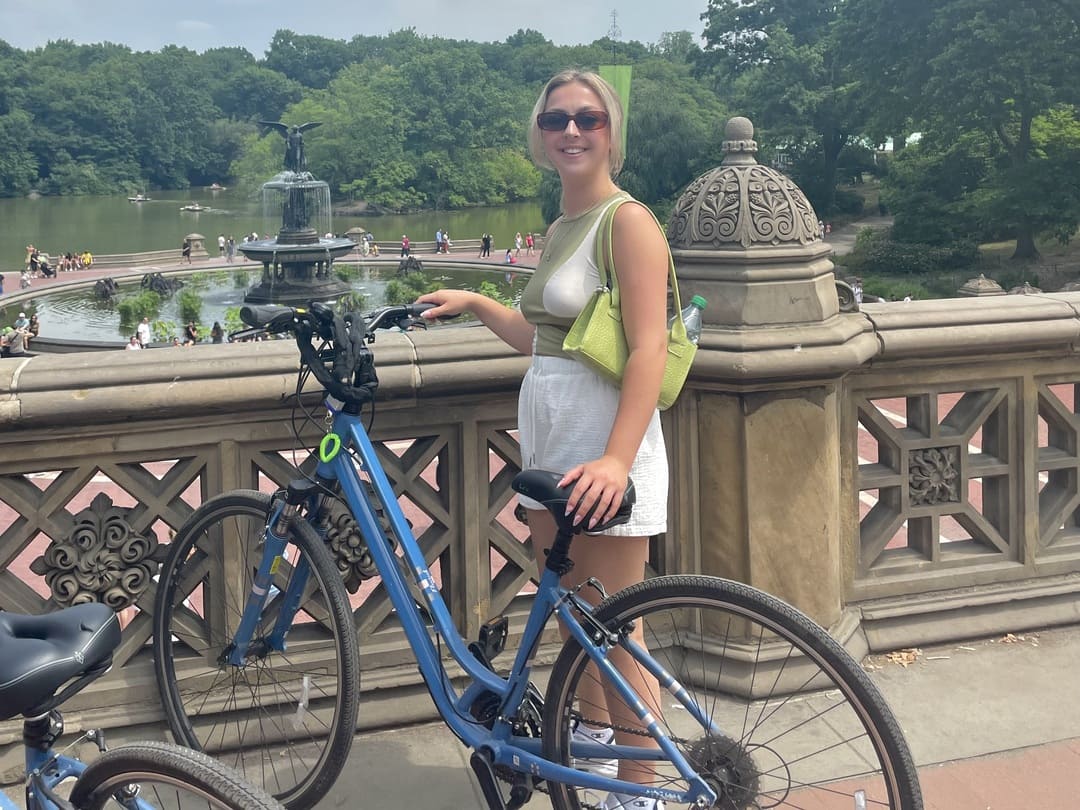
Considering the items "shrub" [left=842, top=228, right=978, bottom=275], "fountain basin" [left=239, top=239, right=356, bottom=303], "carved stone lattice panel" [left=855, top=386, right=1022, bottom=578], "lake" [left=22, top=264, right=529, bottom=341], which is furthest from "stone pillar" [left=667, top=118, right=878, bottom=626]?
"shrub" [left=842, top=228, right=978, bottom=275]

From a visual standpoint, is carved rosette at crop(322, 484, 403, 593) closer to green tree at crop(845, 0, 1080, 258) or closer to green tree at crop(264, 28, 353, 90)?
green tree at crop(845, 0, 1080, 258)

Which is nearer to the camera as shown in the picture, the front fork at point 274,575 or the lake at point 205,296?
the front fork at point 274,575

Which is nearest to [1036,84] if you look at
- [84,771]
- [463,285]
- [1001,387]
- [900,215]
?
[900,215]

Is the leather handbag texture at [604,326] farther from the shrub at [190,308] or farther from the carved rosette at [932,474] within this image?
the shrub at [190,308]

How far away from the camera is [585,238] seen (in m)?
2.54

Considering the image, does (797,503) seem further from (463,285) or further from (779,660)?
(463,285)

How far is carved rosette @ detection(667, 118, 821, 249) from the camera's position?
11.5 feet

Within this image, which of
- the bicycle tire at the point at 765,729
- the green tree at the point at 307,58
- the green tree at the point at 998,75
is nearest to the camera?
the bicycle tire at the point at 765,729

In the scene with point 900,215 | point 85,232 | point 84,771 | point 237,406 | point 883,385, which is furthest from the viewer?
point 85,232

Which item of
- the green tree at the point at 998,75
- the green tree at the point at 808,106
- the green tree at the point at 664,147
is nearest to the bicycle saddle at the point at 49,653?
the green tree at the point at 998,75

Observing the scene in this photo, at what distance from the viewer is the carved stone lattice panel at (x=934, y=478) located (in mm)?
3930

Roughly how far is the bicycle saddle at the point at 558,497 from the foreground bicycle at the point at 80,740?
32.3 inches

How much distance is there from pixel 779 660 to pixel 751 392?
2.84ft

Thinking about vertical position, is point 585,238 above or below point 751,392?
above
